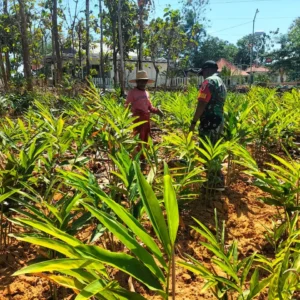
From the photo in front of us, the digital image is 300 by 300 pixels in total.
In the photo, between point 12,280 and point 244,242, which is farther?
point 244,242

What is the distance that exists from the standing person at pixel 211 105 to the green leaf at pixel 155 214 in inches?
100

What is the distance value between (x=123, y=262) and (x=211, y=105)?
2.87 meters

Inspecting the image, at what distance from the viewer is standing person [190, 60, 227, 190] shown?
3504 mm

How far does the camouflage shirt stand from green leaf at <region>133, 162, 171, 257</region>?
258cm

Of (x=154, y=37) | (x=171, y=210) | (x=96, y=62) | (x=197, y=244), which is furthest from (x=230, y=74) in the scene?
(x=171, y=210)

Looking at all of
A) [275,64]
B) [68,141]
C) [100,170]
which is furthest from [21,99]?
[275,64]

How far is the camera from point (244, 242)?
94.0 inches

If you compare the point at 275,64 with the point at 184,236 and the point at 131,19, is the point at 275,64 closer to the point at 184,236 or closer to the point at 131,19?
the point at 131,19

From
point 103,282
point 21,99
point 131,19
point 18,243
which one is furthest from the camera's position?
point 131,19

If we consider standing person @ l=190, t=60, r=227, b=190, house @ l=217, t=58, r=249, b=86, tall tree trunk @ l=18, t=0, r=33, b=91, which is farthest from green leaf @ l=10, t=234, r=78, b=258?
house @ l=217, t=58, r=249, b=86

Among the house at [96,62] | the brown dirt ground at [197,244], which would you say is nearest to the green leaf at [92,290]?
the brown dirt ground at [197,244]

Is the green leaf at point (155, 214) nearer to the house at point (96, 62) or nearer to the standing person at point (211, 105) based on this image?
the standing person at point (211, 105)

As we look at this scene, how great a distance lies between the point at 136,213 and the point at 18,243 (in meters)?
1.05

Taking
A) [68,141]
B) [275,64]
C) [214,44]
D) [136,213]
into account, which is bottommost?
[136,213]
